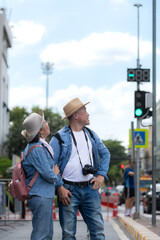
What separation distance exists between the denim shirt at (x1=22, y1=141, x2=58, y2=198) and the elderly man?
31 cm

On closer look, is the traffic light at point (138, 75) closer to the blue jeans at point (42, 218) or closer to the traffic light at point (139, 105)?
the traffic light at point (139, 105)

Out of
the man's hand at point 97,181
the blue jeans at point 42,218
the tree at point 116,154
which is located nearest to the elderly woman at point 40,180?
the blue jeans at point 42,218

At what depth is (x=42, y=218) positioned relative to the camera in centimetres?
562

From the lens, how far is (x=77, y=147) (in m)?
6.28

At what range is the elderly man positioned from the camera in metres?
6.11

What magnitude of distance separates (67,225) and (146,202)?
1804 cm

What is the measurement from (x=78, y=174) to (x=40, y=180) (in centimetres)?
57

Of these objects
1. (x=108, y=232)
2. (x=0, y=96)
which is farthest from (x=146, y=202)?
(x=0, y=96)

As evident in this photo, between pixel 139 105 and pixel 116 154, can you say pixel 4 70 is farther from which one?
pixel 116 154

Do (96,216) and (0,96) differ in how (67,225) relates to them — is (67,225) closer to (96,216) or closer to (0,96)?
(96,216)

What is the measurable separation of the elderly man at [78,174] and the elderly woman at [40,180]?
0.30m

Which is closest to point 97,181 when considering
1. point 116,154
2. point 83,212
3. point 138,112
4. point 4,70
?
point 83,212

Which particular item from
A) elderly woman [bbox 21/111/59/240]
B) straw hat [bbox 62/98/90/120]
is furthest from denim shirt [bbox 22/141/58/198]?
straw hat [bbox 62/98/90/120]

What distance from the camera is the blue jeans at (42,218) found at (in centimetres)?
560
